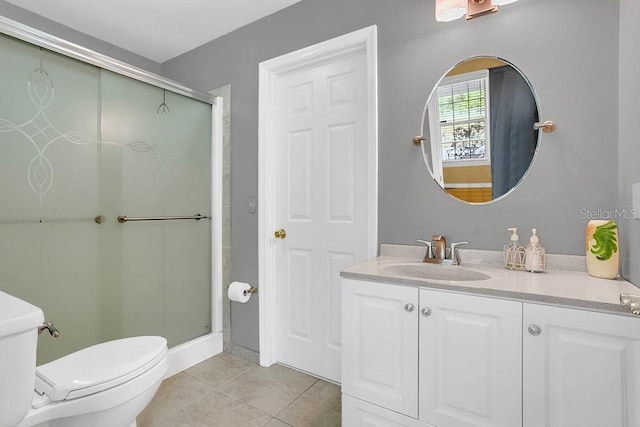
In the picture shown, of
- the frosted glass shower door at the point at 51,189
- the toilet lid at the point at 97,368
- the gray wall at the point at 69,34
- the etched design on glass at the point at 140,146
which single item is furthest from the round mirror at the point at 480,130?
the gray wall at the point at 69,34

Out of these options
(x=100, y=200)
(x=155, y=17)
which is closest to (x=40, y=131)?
(x=100, y=200)

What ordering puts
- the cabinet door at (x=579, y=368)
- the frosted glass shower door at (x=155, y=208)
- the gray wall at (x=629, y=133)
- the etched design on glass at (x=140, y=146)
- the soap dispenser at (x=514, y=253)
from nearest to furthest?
1. the cabinet door at (x=579, y=368)
2. the gray wall at (x=629, y=133)
3. the soap dispenser at (x=514, y=253)
4. the frosted glass shower door at (x=155, y=208)
5. the etched design on glass at (x=140, y=146)

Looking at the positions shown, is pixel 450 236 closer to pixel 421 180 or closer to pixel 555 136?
pixel 421 180

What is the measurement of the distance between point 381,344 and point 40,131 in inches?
76.3

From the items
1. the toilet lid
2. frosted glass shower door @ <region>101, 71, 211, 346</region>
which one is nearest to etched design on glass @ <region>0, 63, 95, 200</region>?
frosted glass shower door @ <region>101, 71, 211, 346</region>

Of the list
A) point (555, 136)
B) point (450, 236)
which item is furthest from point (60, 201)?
point (555, 136)

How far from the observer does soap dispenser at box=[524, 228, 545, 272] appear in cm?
128

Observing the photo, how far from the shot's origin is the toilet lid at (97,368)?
1.16 m

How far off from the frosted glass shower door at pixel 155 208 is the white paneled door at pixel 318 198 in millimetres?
598

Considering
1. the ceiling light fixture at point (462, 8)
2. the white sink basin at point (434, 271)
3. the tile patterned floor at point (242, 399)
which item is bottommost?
the tile patterned floor at point (242, 399)

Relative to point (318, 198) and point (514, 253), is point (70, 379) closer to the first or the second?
point (318, 198)

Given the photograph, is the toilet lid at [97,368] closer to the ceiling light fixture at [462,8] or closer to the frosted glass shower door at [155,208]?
the frosted glass shower door at [155,208]

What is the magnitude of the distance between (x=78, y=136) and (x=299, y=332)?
1780 mm

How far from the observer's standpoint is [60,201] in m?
1.67
